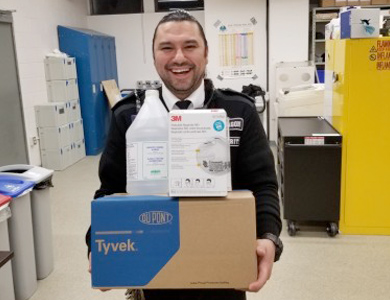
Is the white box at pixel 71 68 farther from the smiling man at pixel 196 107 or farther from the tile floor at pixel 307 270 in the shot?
the smiling man at pixel 196 107

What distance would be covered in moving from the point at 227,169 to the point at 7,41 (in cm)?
473

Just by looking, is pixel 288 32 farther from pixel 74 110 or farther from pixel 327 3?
pixel 74 110

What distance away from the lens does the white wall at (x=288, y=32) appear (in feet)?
21.2

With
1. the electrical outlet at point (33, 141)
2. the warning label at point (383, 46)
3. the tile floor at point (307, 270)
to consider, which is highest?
the warning label at point (383, 46)

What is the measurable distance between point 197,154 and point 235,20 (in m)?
6.05

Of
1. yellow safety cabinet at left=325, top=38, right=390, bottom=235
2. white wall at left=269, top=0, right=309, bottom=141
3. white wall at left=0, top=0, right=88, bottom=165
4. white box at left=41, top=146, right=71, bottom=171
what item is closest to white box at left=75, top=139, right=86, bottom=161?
white box at left=41, top=146, right=71, bottom=171

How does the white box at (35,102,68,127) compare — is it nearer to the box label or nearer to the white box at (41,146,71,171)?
the white box at (41,146,71,171)

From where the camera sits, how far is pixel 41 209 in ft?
9.47

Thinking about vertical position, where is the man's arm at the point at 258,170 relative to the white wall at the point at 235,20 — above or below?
below

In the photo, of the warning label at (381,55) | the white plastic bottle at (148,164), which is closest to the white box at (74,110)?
the warning label at (381,55)

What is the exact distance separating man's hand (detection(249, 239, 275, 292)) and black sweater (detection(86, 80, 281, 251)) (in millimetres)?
232

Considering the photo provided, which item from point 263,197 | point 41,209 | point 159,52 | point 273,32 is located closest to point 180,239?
point 263,197

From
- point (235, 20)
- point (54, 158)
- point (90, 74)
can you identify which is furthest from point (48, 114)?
point (235, 20)

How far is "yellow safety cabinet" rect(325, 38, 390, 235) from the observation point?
10.3 ft
